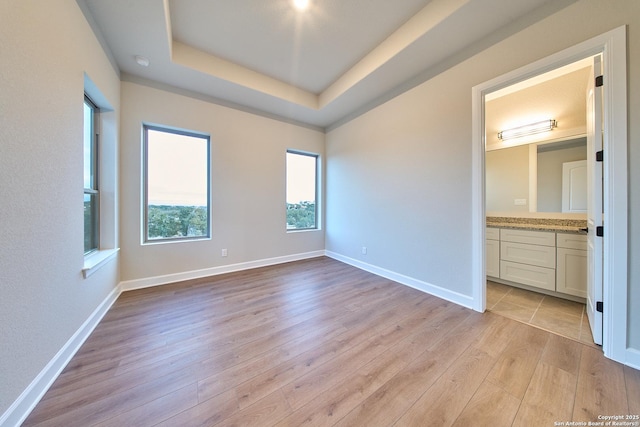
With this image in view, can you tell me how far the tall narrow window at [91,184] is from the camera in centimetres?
217

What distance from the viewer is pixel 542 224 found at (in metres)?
2.84

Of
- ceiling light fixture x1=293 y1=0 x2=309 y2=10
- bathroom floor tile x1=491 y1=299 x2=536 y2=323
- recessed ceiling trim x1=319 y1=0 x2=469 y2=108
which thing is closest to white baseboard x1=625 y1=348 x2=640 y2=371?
bathroom floor tile x1=491 y1=299 x2=536 y2=323

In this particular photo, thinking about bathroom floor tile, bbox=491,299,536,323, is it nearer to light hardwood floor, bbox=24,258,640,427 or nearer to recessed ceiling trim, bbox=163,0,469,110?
light hardwood floor, bbox=24,258,640,427

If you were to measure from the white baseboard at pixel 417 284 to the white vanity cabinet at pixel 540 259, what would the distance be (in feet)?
3.01

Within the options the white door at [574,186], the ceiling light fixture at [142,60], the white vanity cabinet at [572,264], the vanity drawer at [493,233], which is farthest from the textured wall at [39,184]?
the white door at [574,186]

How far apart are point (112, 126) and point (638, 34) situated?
458 centimetres

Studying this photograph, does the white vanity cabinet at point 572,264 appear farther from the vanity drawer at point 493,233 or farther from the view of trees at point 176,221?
the view of trees at point 176,221

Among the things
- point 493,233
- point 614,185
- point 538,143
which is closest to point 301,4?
point 614,185

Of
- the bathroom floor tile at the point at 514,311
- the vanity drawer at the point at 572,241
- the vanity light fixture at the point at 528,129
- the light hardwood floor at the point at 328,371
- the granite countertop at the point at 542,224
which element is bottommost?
the light hardwood floor at the point at 328,371

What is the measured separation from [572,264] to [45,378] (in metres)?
4.62

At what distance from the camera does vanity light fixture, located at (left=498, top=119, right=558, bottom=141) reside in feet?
9.33

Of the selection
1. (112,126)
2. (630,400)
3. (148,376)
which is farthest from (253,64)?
(630,400)

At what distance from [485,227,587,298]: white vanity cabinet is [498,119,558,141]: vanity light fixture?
1409 mm

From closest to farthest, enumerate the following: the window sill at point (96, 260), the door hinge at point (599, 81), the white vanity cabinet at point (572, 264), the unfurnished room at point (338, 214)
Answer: the unfurnished room at point (338, 214) → the door hinge at point (599, 81) → the window sill at point (96, 260) → the white vanity cabinet at point (572, 264)
